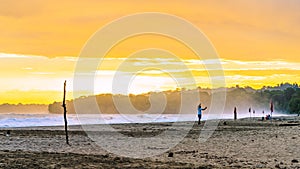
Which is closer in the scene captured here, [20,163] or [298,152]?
[20,163]

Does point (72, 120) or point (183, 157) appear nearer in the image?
point (183, 157)

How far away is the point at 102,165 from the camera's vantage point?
18.9 metres

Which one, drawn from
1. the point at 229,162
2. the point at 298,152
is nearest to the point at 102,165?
the point at 229,162

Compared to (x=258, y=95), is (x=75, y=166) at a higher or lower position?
lower

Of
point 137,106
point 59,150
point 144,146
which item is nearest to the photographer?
point 59,150

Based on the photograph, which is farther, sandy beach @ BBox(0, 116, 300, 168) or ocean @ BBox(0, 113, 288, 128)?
ocean @ BBox(0, 113, 288, 128)

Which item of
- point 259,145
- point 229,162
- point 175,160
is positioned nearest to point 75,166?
point 175,160

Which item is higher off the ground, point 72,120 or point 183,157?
point 72,120

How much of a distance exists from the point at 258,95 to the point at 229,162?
171 metres

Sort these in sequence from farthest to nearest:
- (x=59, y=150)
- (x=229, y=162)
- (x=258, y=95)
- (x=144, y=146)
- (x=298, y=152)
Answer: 1. (x=258, y=95)
2. (x=144, y=146)
3. (x=59, y=150)
4. (x=298, y=152)
5. (x=229, y=162)

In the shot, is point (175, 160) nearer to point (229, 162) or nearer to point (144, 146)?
point (229, 162)

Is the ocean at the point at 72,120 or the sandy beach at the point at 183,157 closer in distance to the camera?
the sandy beach at the point at 183,157

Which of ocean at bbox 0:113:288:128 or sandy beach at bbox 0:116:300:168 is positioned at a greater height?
ocean at bbox 0:113:288:128

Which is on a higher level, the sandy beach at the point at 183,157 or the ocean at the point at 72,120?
the ocean at the point at 72,120
